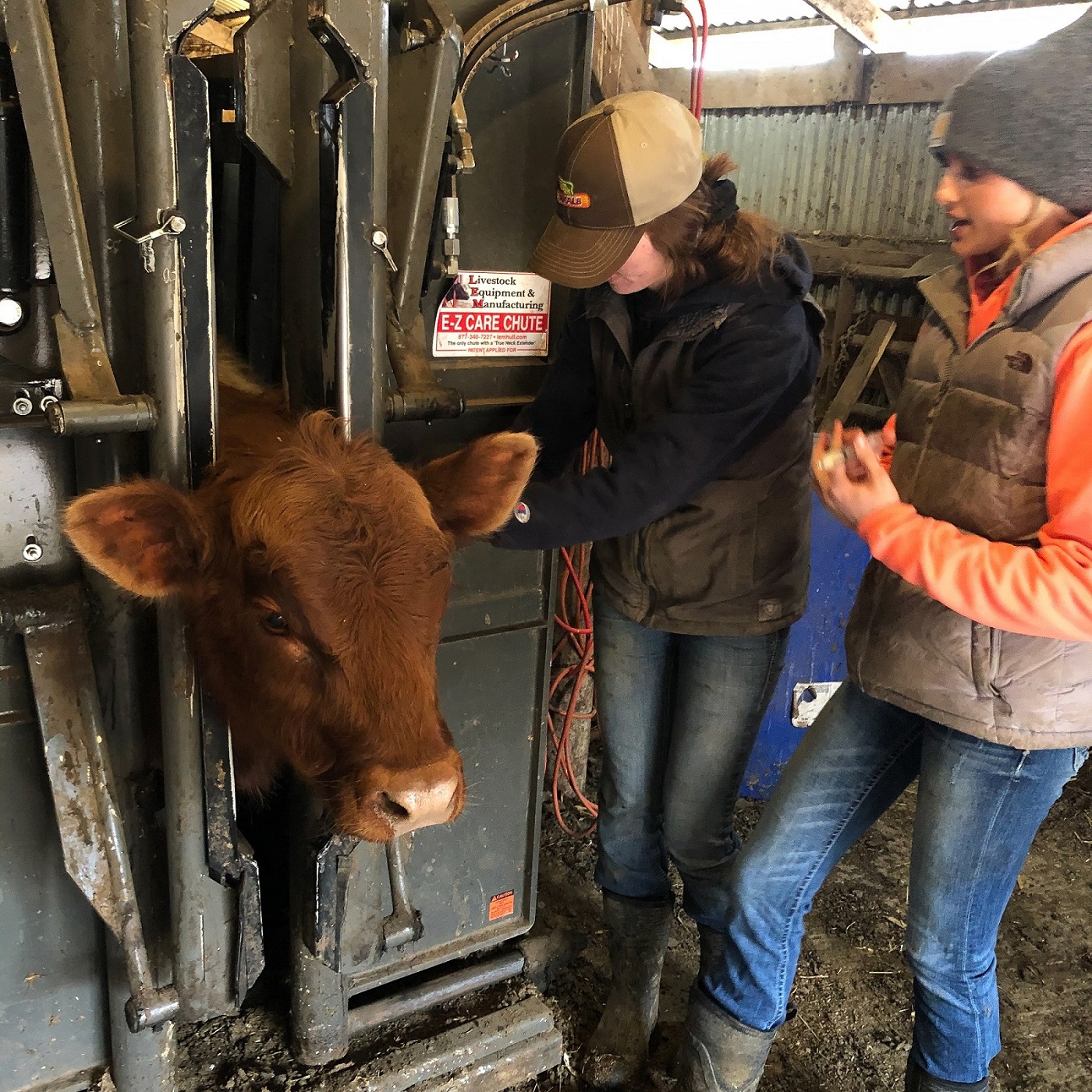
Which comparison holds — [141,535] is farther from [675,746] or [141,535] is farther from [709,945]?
[709,945]

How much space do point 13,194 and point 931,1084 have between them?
2.22m

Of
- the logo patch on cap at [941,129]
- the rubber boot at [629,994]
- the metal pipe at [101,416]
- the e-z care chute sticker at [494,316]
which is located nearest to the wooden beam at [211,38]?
the e-z care chute sticker at [494,316]

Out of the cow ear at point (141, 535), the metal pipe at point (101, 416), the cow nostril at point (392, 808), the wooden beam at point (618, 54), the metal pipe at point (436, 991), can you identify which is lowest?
the metal pipe at point (436, 991)

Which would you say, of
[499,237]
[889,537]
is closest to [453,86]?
[499,237]

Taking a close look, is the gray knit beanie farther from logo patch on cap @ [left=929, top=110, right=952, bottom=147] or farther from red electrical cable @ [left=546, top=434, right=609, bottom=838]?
red electrical cable @ [left=546, top=434, right=609, bottom=838]

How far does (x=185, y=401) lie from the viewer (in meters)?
1.42

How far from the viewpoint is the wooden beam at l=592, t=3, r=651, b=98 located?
2613mm

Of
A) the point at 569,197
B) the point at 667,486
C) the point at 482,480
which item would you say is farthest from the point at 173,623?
the point at 569,197

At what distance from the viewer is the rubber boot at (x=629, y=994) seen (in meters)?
2.36

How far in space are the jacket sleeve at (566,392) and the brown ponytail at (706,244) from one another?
254mm

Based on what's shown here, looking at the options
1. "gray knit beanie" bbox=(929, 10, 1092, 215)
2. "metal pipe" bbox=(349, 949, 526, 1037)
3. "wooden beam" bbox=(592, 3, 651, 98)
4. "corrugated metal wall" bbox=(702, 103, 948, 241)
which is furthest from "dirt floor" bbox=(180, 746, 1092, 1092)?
"corrugated metal wall" bbox=(702, 103, 948, 241)

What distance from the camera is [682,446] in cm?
177

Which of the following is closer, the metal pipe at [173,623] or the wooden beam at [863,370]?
the metal pipe at [173,623]

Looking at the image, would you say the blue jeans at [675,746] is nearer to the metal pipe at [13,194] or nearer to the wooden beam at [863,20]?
the metal pipe at [13,194]
